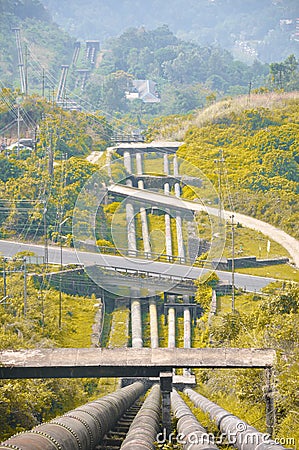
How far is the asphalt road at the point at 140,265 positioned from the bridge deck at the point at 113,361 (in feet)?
37.4

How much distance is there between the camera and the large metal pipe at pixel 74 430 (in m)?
5.73

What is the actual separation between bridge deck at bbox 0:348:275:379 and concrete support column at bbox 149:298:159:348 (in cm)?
913

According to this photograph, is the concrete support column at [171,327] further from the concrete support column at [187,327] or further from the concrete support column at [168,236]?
the concrete support column at [168,236]

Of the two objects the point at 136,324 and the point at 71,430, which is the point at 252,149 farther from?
the point at 71,430

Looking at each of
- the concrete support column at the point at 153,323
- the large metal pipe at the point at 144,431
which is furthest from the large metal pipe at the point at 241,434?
the concrete support column at the point at 153,323

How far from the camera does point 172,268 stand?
22.2m

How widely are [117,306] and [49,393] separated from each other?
32.8ft

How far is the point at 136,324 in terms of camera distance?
65.8ft

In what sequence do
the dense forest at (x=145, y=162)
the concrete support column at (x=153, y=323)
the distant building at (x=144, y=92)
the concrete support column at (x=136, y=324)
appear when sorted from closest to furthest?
1. the dense forest at (x=145, y=162)
2. the concrete support column at (x=136, y=324)
3. the concrete support column at (x=153, y=323)
4. the distant building at (x=144, y=92)

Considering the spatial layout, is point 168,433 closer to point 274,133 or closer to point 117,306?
point 117,306

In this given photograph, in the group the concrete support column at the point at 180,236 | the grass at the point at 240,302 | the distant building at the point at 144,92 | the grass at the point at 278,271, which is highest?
the distant building at the point at 144,92

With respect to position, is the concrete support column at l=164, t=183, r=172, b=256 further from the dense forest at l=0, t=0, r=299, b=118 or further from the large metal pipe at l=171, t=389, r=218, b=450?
the dense forest at l=0, t=0, r=299, b=118

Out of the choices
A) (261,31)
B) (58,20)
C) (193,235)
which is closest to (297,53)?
(261,31)

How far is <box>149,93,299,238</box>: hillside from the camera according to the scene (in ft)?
90.2
